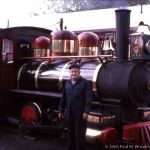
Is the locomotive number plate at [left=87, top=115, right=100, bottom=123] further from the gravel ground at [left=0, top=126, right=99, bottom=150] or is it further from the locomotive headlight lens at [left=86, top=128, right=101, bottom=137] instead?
the gravel ground at [left=0, top=126, right=99, bottom=150]

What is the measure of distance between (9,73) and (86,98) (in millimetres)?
3276

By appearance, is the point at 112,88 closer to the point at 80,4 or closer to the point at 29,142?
the point at 29,142

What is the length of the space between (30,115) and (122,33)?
2660 millimetres

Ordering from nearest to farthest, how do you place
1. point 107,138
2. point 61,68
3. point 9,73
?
point 107,138
point 61,68
point 9,73

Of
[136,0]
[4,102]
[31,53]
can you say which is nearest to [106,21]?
[31,53]

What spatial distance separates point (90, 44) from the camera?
6824mm

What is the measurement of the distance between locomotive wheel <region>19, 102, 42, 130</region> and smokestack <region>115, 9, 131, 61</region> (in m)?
2.22

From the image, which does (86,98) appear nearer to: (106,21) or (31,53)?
(31,53)

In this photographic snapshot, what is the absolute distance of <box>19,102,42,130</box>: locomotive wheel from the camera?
6992 mm

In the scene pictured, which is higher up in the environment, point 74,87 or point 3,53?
point 3,53

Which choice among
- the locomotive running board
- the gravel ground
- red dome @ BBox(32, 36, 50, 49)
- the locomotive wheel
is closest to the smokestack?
the locomotive running board

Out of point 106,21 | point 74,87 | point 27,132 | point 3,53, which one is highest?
point 106,21

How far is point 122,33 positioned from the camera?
226 inches

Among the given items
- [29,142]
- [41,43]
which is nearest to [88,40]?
[41,43]
